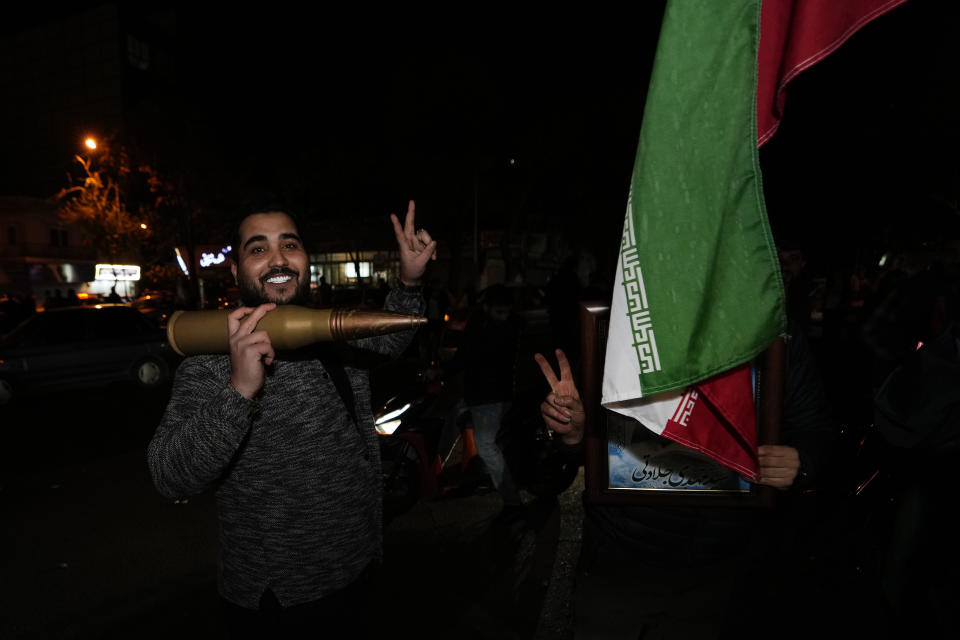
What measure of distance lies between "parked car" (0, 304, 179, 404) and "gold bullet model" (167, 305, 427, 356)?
11.1 meters

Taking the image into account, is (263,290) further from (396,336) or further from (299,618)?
(299,618)

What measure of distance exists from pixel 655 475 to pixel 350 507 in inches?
39.6

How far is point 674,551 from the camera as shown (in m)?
1.87

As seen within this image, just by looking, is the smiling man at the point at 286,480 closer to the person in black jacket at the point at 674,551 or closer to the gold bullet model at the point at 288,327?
the gold bullet model at the point at 288,327

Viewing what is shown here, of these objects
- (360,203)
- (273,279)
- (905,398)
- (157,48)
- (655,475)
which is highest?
(157,48)

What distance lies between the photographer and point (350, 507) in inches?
76.3

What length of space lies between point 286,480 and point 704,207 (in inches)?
57.4

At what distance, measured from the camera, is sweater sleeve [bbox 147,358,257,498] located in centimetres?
154

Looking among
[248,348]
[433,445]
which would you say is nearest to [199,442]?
[248,348]

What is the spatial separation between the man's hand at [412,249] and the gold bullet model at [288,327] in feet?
2.13

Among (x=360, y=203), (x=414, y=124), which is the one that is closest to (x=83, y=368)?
(x=414, y=124)

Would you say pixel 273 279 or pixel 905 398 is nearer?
pixel 905 398

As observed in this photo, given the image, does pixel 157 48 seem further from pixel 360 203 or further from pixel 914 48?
pixel 914 48

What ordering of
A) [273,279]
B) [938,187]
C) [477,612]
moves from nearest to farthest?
1. [273,279]
2. [477,612]
3. [938,187]
